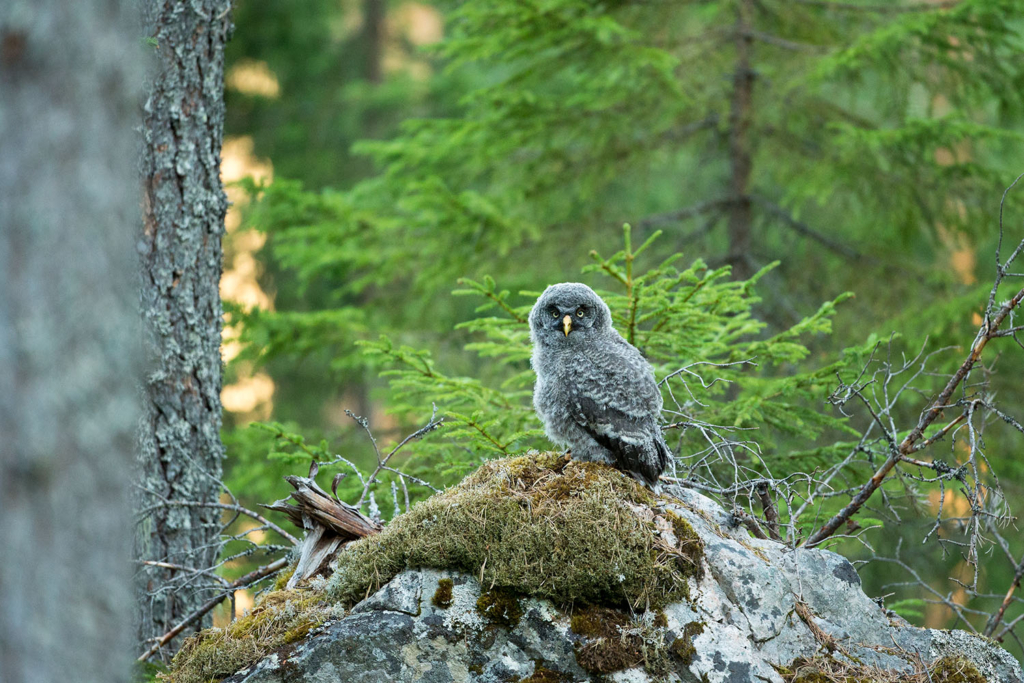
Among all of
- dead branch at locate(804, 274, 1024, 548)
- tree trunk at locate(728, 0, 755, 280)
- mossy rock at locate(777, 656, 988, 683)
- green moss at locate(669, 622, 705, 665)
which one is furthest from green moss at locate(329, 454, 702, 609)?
tree trunk at locate(728, 0, 755, 280)

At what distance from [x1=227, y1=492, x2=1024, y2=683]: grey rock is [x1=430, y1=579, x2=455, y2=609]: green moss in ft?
0.04

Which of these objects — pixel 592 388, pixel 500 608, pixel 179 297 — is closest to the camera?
pixel 500 608

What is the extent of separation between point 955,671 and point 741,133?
251 inches

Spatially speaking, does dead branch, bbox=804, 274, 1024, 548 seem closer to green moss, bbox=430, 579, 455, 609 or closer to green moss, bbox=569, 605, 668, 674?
green moss, bbox=569, 605, 668, 674

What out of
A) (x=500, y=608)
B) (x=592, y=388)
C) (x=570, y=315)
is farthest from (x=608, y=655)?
(x=570, y=315)

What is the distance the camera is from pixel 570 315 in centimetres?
386

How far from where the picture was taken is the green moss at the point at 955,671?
3.11m

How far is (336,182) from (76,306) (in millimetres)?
14814

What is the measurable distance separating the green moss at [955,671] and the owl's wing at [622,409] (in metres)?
1.37

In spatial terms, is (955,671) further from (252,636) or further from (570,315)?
(252,636)

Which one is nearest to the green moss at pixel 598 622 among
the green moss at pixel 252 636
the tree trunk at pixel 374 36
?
the green moss at pixel 252 636

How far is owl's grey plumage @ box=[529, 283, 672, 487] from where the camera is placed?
3549mm

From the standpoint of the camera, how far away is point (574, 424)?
3.73 metres

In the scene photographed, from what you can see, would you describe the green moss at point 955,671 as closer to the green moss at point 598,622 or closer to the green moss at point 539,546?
the green moss at point 539,546
